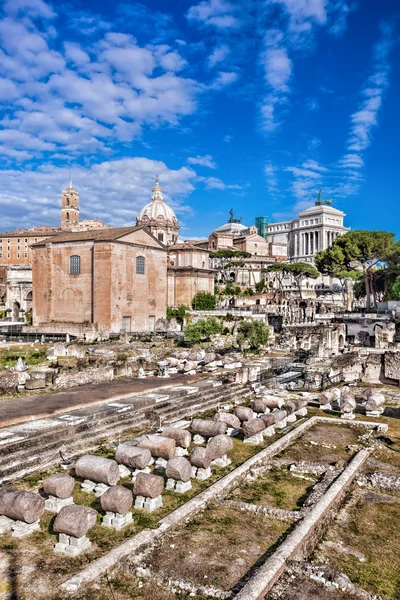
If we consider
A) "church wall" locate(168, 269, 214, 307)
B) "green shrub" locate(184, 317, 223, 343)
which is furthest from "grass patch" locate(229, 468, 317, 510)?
"church wall" locate(168, 269, 214, 307)

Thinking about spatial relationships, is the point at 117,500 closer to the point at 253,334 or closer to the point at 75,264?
the point at 253,334

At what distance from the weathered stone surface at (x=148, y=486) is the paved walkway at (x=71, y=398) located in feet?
14.8

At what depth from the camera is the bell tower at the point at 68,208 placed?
324ft

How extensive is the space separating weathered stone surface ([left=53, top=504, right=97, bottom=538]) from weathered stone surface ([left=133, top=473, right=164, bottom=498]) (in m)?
1.25

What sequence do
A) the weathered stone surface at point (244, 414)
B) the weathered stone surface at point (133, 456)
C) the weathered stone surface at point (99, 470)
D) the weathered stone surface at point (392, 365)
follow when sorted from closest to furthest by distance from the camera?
the weathered stone surface at point (99, 470)
the weathered stone surface at point (133, 456)
the weathered stone surface at point (244, 414)
the weathered stone surface at point (392, 365)

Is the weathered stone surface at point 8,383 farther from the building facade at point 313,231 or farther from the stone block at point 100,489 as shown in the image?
the building facade at point 313,231

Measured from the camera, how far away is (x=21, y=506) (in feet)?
22.0

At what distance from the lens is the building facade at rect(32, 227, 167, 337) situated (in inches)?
1677

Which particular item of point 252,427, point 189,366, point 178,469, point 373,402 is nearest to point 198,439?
point 252,427

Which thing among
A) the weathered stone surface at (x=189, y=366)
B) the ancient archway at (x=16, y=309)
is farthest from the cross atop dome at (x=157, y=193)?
the weathered stone surface at (x=189, y=366)

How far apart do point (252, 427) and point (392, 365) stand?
1070cm

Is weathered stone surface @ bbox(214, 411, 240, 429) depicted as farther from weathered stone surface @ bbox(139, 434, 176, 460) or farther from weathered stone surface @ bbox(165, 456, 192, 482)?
weathered stone surface @ bbox(165, 456, 192, 482)

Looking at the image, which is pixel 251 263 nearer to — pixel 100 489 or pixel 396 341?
pixel 396 341

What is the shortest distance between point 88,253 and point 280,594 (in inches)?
1635
